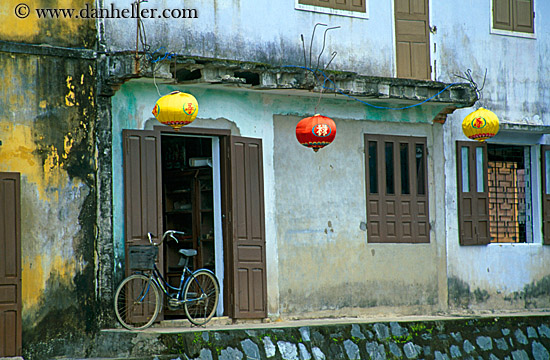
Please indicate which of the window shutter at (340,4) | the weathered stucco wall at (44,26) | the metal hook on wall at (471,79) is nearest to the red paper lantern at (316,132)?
the window shutter at (340,4)

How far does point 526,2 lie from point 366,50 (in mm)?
3461

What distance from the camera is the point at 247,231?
11969mm

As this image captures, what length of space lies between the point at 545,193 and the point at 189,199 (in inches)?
228

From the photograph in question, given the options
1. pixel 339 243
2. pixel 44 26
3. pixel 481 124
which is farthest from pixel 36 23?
pixel 481 124

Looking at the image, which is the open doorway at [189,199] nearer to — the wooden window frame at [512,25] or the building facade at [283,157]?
the building facade at [283,157]

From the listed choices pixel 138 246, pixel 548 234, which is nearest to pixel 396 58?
pixel 548 234

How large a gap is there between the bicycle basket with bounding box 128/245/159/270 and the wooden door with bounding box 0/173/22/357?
4.35 feet

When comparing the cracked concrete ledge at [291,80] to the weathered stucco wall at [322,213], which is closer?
the cracked concrete ledge at [291,80]

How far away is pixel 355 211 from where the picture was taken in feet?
42.8

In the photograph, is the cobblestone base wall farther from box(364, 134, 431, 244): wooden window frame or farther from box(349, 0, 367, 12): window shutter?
box(349, 0, 367, 12): window shutter

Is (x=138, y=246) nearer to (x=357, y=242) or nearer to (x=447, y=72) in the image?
(x=357, y=242)

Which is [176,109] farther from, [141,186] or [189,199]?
[189,199]

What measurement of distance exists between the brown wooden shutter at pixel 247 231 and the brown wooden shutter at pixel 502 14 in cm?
487

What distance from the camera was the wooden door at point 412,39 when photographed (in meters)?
13.4
